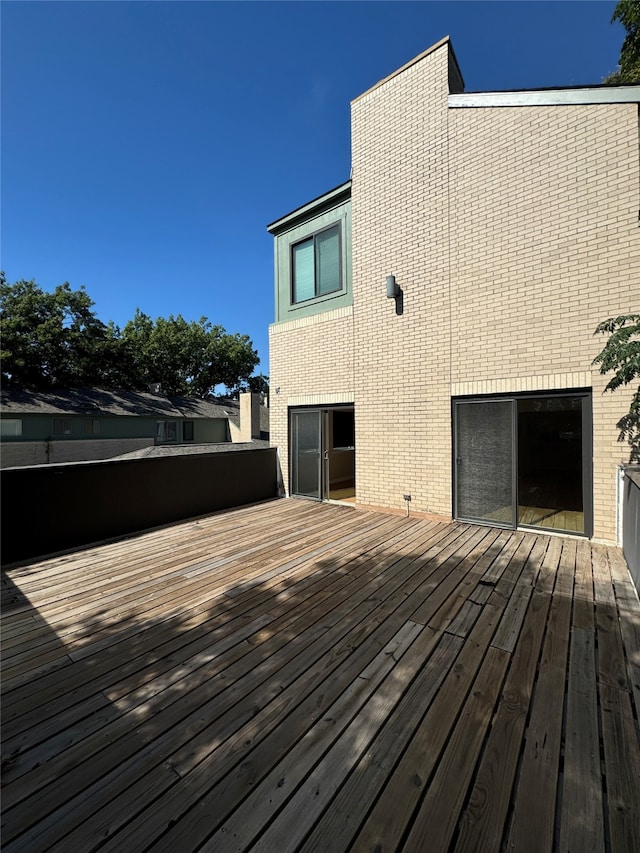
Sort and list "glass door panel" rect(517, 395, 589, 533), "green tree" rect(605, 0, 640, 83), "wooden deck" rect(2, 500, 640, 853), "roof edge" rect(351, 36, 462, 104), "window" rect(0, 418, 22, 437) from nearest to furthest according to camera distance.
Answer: "wooden deck" rect(2, 500, 640, 853) < "glass door panel" rect(517, 395, 589, 533) < "roof edge" rect(351, 36, 462, 104) < "green tree" rect(605, 0, 640, 83) < "window" rect(0, 418, 22, 437)

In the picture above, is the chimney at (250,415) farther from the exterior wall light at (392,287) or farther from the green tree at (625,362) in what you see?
the green tree at (625,362)

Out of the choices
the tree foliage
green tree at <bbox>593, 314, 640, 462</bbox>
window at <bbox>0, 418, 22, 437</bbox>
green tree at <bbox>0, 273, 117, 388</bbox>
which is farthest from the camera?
the tree foliage

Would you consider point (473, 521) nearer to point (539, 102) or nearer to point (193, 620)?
point (193, 620)

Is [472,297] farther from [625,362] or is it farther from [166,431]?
[166,431]

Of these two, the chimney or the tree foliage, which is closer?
the tree foliage

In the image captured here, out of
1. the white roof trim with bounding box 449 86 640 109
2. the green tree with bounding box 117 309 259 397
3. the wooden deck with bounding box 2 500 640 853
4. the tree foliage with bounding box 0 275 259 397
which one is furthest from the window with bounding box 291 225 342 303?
the green tree with bounding box 117 309 259 397

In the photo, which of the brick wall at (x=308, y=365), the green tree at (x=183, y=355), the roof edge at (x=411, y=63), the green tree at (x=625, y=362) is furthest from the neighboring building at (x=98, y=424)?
the green tree at (x=625, y=362)

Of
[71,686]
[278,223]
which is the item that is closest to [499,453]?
[71,686]

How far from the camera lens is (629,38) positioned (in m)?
8.42

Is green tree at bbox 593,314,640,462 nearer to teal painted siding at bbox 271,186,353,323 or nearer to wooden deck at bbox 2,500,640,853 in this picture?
wooden deck at bbox 2,500,640,853

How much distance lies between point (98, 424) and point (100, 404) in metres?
1.54

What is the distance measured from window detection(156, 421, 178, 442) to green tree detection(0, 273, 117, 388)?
7.57 metres

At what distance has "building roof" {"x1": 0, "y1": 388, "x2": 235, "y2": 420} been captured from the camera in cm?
1955

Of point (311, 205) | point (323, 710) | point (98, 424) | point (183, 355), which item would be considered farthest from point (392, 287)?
point (183, 355)
